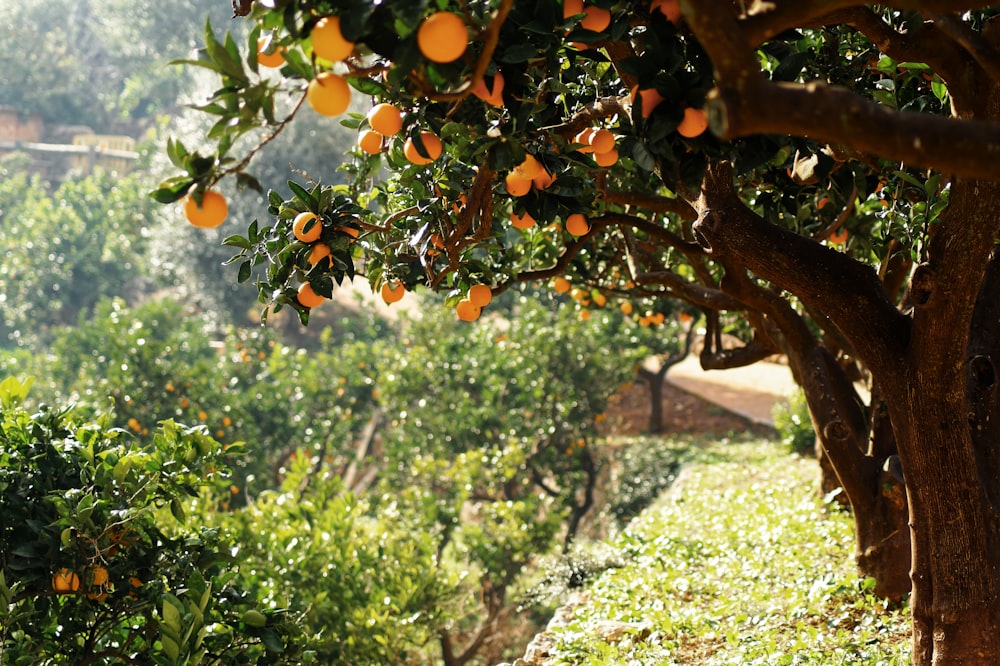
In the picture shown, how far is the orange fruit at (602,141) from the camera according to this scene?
2.20 m

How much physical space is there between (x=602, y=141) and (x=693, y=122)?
57 cm

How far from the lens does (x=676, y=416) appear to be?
12414 millimetres

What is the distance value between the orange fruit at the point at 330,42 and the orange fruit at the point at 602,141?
3.18ft

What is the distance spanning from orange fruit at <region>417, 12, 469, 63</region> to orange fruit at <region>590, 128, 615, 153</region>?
2.92 ft

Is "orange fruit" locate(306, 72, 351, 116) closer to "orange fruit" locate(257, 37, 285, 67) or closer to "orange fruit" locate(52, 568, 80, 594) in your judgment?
"orange fruit" locate(257, 37, 285, 67)

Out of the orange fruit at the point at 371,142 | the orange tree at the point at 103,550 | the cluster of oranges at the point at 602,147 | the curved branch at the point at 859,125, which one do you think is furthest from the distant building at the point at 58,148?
the curved branch at the point at 859,125

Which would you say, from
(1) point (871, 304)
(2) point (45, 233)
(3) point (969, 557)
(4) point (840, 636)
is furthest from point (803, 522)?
(2) point (45, 233)

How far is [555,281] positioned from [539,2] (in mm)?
2466

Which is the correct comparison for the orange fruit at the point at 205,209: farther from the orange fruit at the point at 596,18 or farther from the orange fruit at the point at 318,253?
the orange fruit at the point at 596,18

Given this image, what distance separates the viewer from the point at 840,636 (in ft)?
10.9

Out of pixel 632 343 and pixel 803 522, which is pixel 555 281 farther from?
pixel 632 343

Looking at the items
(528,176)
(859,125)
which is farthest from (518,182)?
(859,125)

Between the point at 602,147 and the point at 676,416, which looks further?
the point at 676,416

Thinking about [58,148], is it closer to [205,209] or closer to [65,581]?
[65,581]
